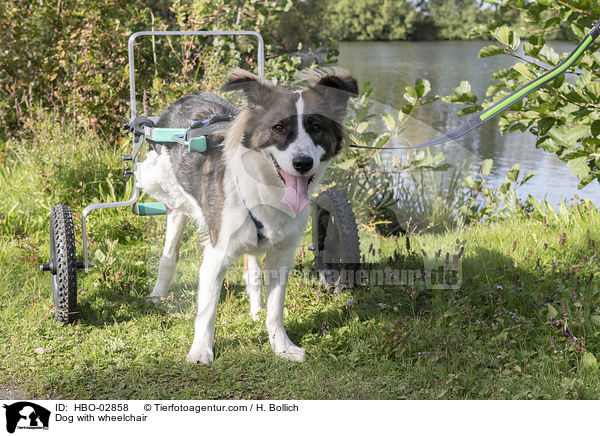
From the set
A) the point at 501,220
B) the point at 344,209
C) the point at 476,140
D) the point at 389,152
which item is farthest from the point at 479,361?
the point at 476,140

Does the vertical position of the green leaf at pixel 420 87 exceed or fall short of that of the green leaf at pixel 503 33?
it falls short

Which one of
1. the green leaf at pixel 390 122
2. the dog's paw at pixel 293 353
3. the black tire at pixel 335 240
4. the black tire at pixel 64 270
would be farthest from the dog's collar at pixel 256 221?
the green leaf at pixel 390 122

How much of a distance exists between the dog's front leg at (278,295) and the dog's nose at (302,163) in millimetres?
618

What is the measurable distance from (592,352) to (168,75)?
5.67m

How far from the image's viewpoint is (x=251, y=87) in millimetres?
2730

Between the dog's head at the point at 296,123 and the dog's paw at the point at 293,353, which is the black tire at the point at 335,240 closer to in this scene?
the dog's paw at the point at 293,353

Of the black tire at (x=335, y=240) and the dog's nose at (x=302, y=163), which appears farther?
the black tire at (x=335, y=240)

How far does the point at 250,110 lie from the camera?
278 cm

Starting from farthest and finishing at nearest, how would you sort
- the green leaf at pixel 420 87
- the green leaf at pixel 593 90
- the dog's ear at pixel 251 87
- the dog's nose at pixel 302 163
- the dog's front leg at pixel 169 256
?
the green leaf at pixel 420 87
the dog's front leg at pixel 169 256
the green leaf at pixel 593 90
the dog's ear at pixel 251 87
the dog's nose at pixel 302 163

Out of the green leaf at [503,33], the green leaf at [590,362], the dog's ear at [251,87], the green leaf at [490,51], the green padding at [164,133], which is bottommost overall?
the green leaf at [590,362]

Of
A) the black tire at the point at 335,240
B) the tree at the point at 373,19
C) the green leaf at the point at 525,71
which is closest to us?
the green leaf at the point at 525,71

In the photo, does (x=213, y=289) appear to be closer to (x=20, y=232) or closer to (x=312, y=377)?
(x=312, y=377)
